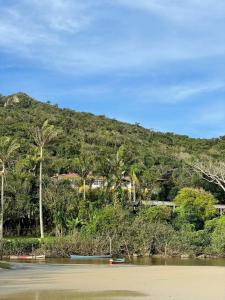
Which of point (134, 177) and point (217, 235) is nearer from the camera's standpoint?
point (217, 235)

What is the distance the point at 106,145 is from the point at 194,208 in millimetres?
41730

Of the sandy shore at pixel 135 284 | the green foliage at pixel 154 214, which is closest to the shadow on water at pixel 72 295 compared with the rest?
the sandy shore at pixel 135 284

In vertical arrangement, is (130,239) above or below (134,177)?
below

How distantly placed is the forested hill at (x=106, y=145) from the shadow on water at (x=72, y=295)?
4693cm

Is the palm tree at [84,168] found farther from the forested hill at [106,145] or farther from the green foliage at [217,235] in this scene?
the green foliage at [217,235]

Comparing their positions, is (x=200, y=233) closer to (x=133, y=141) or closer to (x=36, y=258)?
(x=36, y=258)

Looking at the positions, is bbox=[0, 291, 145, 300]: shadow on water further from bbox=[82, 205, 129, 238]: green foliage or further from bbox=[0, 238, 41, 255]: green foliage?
bbox=[82, 205, 129, 238]: green foliage

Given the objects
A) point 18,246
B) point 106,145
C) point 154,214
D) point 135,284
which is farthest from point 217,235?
point 106,145

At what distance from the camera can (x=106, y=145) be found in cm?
10962

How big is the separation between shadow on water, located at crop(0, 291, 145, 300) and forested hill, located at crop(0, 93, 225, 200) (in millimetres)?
46929

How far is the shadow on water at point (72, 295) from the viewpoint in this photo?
22625 millimetres

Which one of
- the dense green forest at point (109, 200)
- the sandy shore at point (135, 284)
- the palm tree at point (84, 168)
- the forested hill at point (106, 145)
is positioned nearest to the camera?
the sandy shore at point (135, 284)

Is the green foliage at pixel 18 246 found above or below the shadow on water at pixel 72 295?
above

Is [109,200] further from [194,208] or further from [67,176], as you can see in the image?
[67,176]
